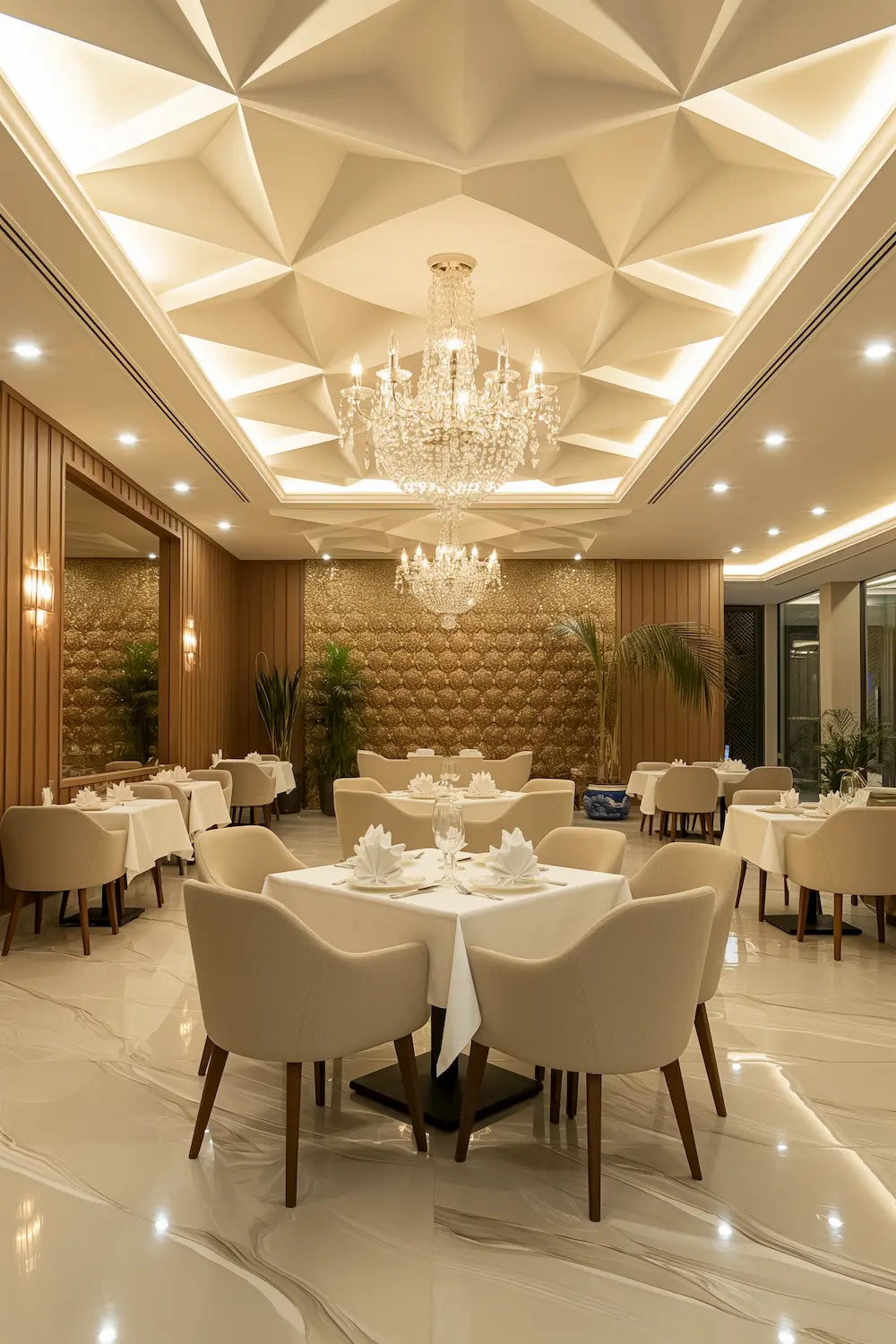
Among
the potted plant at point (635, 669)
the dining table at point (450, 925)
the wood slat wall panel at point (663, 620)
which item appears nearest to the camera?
the dining table at point (450, 925)

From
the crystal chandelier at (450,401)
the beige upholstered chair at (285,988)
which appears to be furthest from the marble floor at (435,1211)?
the crystal chandelier at (450,401)

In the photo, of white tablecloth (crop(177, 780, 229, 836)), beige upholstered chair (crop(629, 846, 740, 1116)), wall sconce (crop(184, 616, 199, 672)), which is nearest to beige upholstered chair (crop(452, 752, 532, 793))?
white tablecloth (crop(177, 780, 229, 836))

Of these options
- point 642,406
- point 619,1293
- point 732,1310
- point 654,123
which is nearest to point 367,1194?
point 619,1293

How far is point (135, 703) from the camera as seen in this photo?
1135 centimetres

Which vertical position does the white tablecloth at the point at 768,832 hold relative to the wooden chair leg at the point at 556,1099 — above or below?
above

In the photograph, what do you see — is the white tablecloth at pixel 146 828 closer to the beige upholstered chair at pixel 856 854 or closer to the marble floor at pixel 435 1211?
the marble floor at pixel 435 1211

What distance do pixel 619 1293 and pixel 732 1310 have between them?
25 cm

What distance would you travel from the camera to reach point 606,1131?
3.12 m

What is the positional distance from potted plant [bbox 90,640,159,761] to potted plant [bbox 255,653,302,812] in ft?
5.11

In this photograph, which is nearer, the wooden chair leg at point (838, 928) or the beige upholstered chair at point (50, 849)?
the wooden chair leg at point (838, 928)

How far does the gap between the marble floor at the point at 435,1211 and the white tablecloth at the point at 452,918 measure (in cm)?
46

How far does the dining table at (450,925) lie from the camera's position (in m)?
2.89

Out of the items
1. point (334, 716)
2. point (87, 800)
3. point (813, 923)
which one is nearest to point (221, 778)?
point (87, 800)

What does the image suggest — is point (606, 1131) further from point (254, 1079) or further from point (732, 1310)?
point (254, 1079)
